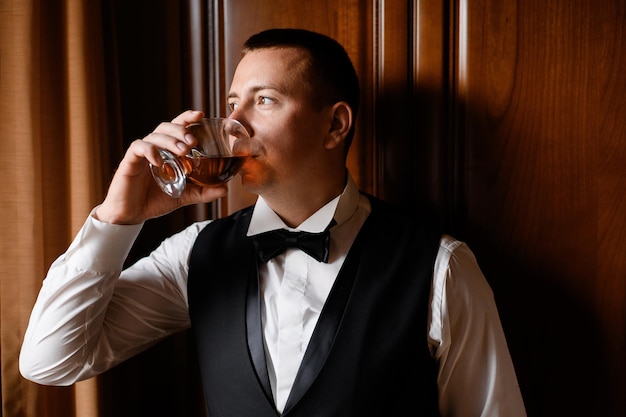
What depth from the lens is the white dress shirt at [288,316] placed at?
4.42 feet

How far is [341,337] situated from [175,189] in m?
0.49

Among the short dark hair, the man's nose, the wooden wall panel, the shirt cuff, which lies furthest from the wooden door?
the shirt cuff

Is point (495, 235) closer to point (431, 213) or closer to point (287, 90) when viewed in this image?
point (431, 213)

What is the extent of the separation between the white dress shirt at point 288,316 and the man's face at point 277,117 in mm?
142

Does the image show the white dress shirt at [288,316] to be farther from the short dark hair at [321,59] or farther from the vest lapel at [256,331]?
the short dark hair at [321,59]

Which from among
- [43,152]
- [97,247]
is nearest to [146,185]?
[97,247]

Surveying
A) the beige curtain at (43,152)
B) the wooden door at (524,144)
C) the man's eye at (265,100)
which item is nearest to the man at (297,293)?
the man's eye at (265,100)

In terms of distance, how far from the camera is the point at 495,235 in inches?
64.8

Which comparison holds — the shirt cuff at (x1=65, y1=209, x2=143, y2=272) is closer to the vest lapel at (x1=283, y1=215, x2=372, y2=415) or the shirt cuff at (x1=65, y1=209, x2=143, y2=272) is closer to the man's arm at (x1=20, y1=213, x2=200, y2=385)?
the man's arm at (x1=20, y1=213, x2=200, y2=385)

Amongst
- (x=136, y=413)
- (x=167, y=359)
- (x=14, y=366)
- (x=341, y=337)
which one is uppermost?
(x=341, y=337)

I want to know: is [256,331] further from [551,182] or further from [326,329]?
[551,182]

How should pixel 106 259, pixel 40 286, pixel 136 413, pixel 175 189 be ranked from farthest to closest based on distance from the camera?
1. pixel 136 413
2. pixel 40 286
3. pixel 106 259
4. pixel 175 189

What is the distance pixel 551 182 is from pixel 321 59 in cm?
71

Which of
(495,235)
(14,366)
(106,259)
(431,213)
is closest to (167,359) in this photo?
(14,366)
